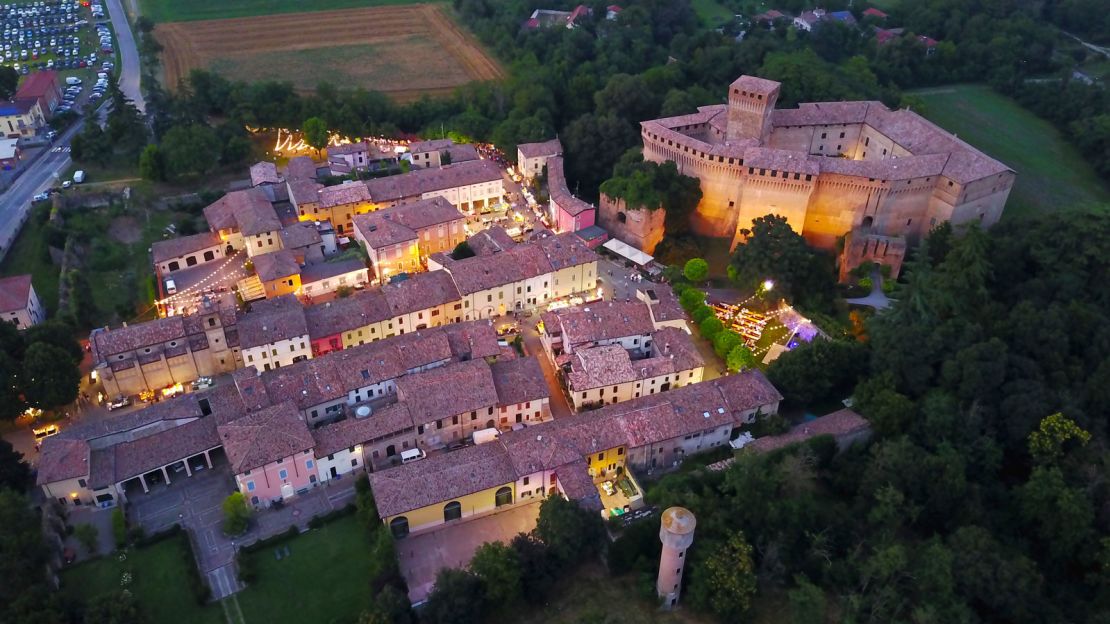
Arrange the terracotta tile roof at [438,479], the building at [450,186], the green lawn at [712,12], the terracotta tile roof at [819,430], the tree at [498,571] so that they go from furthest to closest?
the green lawn at [712,12], the building at [450,186], the terracotta tile roof at [819,430], the terracotta tile roof at [438,479], the tree at [498,571]

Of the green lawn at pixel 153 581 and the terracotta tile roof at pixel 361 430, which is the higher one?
the terracotta tile roof at pixel 361 430

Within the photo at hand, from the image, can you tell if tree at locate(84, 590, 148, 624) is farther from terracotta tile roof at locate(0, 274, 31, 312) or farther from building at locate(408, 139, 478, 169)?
building at locate(408, 139, 478, 169)

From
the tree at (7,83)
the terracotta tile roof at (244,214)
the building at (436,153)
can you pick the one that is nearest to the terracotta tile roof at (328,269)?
the terracotta tile roof at (244,214)

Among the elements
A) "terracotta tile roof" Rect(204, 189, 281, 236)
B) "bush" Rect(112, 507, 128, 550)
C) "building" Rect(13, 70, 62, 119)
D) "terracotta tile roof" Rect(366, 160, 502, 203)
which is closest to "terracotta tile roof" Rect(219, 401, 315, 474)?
"bush" Rect(112, 507, 128, 550)

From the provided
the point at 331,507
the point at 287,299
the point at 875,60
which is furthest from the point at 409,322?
the point at 875,60

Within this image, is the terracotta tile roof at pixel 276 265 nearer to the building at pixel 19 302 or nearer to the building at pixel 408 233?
the building at pixel 408 233

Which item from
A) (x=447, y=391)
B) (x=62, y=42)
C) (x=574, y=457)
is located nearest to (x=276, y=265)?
(x=447, y=391)

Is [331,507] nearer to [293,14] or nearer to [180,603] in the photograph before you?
[180,603]
